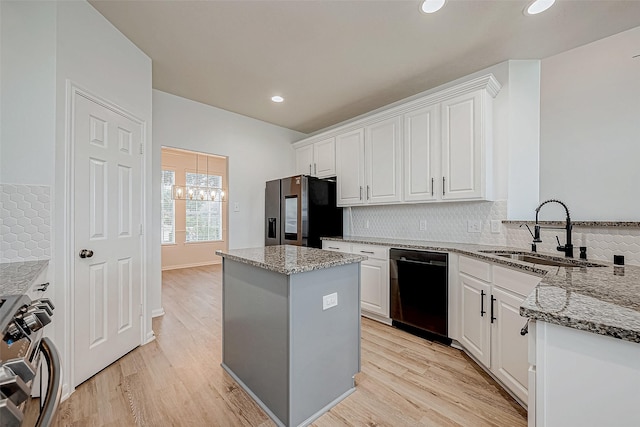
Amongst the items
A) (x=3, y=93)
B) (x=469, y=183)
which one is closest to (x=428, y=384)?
(x=469, y=183)

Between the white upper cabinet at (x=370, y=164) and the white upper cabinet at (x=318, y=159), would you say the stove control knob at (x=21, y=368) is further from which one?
the white upper cabinet at (x=318, y=159)

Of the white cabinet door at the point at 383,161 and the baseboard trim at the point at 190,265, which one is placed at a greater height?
the white cabinet door at the point at 383,161

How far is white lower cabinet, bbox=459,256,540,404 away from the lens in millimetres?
1672

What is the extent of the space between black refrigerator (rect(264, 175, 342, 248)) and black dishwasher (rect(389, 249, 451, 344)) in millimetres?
1190

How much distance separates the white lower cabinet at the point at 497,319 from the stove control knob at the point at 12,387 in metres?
2.11

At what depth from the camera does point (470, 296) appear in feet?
7.34

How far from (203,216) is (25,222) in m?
5.33

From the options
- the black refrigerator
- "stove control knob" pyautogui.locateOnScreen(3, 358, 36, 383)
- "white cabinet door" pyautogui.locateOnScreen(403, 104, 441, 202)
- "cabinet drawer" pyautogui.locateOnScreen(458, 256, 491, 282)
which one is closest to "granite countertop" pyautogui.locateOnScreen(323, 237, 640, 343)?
"cabinet drawer" pyautogui.locateOnScreen(458, 256, 491, 282)

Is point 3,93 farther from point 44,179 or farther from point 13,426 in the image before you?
point 13,426

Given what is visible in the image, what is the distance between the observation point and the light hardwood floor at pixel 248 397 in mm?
1604

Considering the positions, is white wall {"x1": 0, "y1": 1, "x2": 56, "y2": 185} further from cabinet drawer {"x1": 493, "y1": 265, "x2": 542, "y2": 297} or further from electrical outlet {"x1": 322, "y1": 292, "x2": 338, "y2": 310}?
cabinet drawer {"x1": 493, "y1": 265, "x2": 542, "y2": 297}

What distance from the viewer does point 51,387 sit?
33.6 inches

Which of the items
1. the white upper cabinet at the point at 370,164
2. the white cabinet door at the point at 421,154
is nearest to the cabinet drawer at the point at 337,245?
the white upper cabinet at the point at 370,164

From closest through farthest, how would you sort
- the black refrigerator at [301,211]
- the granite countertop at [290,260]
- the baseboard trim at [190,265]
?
1. the granite countertop at [290,260]
2. the black refrigerator at [301,211]
3. the baseboard trim at [190,265]
